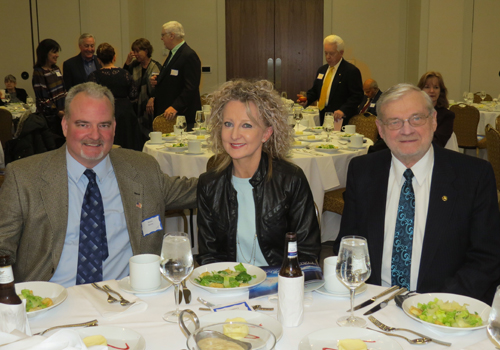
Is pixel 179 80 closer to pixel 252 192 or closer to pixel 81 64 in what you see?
pixel 81 64

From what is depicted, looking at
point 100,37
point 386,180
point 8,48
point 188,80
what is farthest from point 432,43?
point 386,180

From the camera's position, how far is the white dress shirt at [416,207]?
206 cm

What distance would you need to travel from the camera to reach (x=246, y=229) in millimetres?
2277

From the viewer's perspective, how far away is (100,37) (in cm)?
962

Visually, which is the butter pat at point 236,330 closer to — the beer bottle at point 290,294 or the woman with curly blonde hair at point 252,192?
the beer bottle at point 290,294

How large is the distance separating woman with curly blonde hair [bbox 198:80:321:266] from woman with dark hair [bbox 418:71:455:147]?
2808 mm

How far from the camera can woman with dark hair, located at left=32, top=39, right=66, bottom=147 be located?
6970mm

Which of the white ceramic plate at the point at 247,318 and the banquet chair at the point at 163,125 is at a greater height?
the banquet chair at the point at 163,125

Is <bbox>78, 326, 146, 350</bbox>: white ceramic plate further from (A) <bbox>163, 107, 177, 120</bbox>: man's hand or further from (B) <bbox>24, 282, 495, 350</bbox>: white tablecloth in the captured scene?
(A) <bbox>163, 107, 177, 120</bbox>: man's hand

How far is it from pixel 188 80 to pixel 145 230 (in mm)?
4592

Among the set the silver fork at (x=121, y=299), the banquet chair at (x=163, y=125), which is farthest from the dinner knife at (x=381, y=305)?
the banquet chair at (x=163, y=125)

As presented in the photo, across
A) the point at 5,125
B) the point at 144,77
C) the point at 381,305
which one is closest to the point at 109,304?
the point at 381,305

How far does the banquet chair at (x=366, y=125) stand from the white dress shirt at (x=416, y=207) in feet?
11.3

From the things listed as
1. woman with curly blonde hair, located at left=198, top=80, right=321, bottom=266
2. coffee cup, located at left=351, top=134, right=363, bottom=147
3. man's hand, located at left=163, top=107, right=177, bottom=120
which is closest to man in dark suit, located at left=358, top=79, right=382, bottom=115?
man's hand, located at left=163, top=107, right=177, bottom=120
